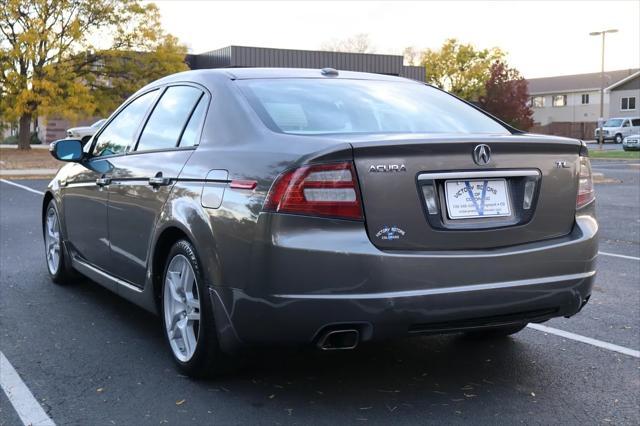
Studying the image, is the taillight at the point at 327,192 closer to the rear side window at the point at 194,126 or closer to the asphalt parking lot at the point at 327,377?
the asphalt parking lot at the point at 327,377

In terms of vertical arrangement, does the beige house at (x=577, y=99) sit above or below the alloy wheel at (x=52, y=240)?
above

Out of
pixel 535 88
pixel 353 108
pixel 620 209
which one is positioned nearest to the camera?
pixel 353 108

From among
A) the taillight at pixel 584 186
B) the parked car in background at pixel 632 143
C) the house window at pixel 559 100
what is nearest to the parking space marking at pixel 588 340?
the taillight at pixel 584 186

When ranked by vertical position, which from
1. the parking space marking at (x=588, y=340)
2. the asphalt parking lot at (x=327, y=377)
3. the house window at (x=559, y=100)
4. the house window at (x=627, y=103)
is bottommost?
the parking space marking at (x=588, y=340)

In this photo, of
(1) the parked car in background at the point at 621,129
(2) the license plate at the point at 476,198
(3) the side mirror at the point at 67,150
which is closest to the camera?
(2) the license plate at the point at 476,198

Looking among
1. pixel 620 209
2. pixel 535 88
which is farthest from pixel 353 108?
pixel 535 88

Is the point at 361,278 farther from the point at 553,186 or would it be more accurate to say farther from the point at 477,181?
the point at 553,186

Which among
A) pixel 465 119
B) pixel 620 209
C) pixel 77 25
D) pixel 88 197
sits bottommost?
pixel 620 209

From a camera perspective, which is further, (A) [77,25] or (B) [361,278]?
(A) [77,25]

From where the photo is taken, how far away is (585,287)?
12.3ft

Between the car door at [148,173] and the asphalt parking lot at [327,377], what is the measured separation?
568 mm

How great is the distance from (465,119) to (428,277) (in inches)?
56.8

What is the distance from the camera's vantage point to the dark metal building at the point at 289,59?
144 ft

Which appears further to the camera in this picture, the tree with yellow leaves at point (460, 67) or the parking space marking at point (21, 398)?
the tree with yellow leaves at point (460, 67)
